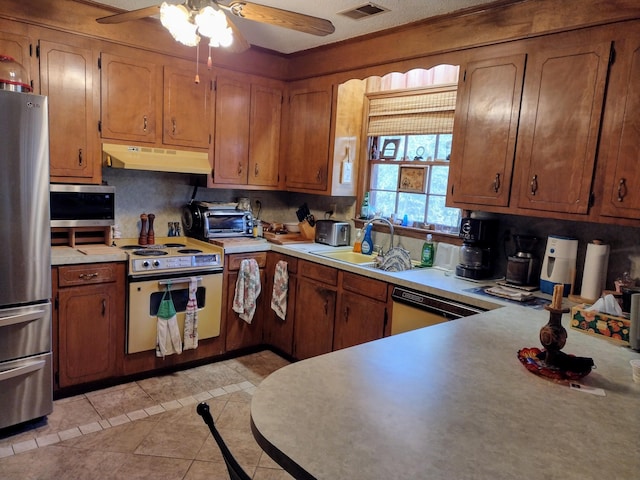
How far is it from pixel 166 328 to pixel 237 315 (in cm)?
62

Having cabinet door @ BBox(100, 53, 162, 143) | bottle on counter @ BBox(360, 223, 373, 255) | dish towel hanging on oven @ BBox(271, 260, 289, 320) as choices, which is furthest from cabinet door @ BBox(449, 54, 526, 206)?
cabinet door @ BBox(100, 53, 162, 143)

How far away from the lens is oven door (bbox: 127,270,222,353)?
3092 mm

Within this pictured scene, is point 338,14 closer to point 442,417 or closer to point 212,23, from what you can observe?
point 212,23

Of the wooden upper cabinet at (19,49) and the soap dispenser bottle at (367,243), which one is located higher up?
the wooden upper cabinet at (19,49)

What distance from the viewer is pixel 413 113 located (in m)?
3.44

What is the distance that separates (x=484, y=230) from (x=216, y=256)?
1.91m

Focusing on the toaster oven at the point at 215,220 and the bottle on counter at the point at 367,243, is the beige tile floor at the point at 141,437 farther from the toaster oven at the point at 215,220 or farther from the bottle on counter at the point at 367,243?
the bottle on counter at the point at 367,243

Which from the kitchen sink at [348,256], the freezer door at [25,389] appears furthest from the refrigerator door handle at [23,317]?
the kitchen sink at [348,256]

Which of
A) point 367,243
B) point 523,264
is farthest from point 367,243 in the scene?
point 523,264

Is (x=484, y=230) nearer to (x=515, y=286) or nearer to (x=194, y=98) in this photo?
(x=515, y=286)

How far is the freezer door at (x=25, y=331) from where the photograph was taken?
2.38 metres

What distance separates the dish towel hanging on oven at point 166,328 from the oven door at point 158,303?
1.3 inches

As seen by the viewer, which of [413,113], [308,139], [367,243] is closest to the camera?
[413,113]

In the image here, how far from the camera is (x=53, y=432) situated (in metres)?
2.55
